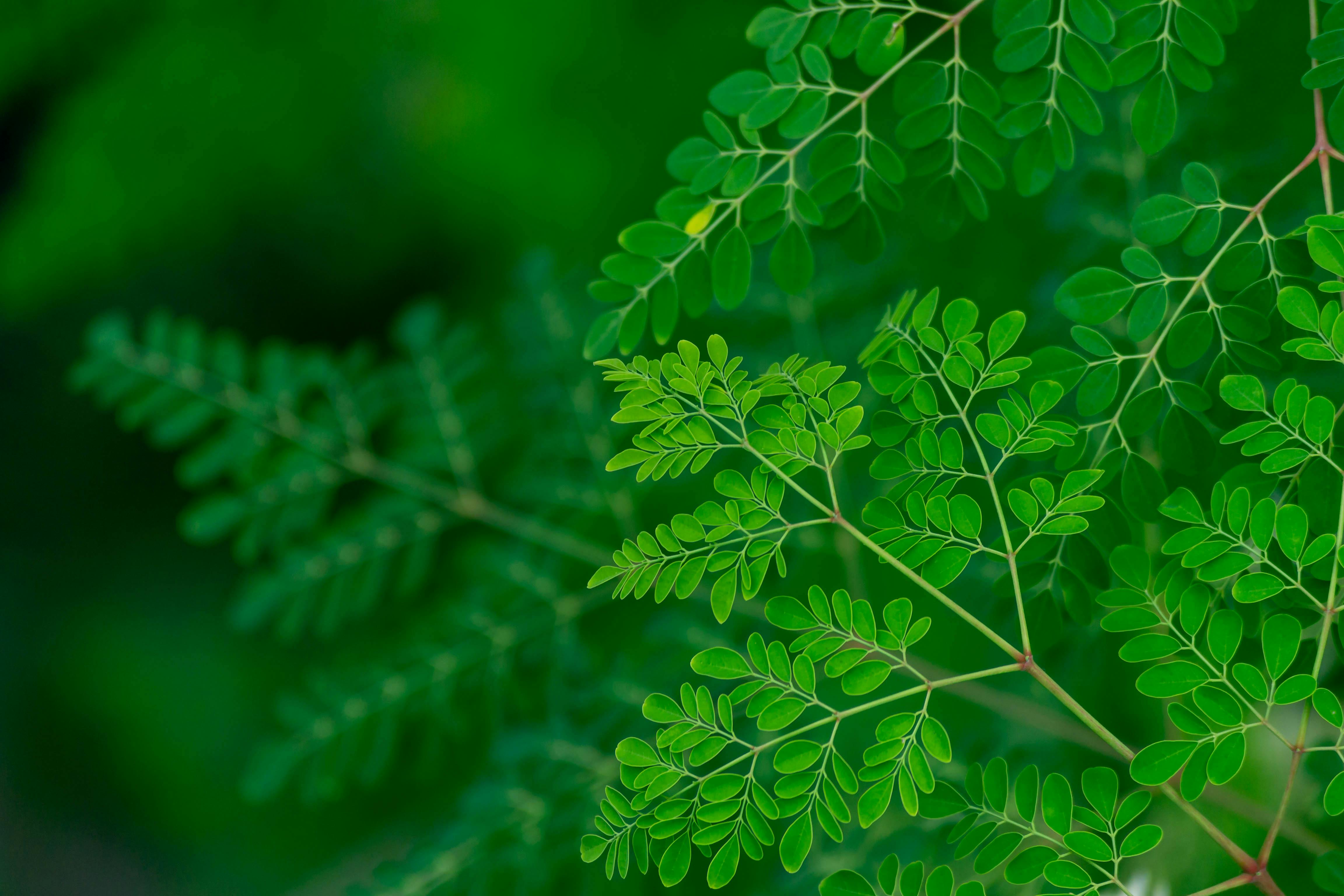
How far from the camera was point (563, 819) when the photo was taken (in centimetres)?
64

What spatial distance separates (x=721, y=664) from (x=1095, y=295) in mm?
208

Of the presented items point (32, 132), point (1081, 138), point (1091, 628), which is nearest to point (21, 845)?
point (32, 132)

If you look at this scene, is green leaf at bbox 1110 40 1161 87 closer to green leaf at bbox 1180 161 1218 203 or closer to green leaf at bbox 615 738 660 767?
green leaf at bbox 1180 161 1218 203

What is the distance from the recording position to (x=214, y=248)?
1.28m

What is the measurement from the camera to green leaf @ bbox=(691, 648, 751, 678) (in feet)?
1.04

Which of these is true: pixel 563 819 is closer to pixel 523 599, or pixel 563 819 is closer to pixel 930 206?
pixel 523 599

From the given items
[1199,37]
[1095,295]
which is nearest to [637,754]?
[1095,295]

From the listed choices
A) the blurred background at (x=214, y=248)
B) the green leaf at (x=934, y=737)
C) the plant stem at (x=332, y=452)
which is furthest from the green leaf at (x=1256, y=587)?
the blurred background at (x=214, y=248)

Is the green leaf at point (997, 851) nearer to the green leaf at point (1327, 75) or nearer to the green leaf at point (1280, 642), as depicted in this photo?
the green leaf at point (1280, 642)

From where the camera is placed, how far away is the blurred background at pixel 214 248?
3.98ft

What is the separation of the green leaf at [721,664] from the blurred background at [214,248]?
37.0 inches

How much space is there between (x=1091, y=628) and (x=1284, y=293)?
0.28 m

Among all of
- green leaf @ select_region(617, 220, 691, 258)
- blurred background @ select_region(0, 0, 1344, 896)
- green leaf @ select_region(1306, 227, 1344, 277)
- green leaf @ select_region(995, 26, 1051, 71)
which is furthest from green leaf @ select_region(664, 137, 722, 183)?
blurred background @ select_region(0, 0, 1344, 896)

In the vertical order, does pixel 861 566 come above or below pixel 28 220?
below
